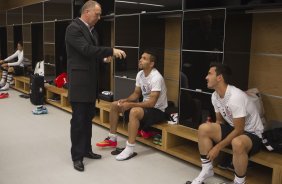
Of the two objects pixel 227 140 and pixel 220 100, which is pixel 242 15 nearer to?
pixel 220 100

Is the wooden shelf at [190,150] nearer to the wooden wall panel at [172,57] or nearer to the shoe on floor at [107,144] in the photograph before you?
the shoe on floor at [107,144]

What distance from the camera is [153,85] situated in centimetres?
337

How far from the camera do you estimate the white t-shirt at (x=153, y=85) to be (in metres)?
3.37

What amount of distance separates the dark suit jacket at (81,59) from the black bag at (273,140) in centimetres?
153

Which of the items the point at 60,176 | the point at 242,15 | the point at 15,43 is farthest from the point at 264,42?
the point at 15,43

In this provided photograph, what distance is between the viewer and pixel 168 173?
9.39 feet

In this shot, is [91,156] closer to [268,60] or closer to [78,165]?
[78,165]

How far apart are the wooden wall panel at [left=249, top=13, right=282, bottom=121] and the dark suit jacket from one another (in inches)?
56.8

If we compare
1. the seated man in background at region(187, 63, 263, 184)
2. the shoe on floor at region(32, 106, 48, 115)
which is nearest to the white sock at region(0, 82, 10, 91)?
the shoe on floor at region(32, 106, 48, 115)

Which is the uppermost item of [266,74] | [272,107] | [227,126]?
[266,74]

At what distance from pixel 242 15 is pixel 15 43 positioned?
7.00 metres

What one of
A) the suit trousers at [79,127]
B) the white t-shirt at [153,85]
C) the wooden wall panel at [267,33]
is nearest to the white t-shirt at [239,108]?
the wooden wall panel at [267,33]

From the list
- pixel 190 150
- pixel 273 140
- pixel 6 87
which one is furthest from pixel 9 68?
pixel 273 140

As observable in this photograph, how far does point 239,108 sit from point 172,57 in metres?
1.72
